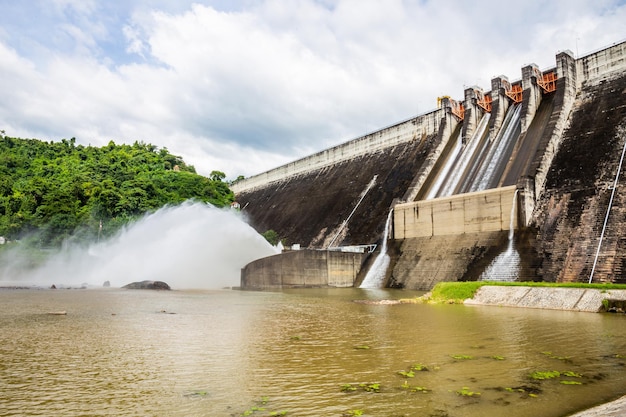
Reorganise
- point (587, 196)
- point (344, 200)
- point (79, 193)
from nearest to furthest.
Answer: point (587, 196), point (344, 200), point (79, 193)

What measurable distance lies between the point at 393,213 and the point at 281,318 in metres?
18.8

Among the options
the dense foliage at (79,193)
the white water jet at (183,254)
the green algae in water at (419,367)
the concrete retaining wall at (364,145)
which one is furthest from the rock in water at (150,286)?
the concrete retaining wall at (364,145)

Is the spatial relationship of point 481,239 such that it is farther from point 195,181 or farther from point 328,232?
point 195,181

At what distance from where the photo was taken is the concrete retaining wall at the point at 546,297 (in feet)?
43.0

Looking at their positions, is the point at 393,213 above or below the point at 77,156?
below

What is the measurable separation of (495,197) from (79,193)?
37243mm

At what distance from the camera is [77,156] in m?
67.8

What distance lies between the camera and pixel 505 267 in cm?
2170

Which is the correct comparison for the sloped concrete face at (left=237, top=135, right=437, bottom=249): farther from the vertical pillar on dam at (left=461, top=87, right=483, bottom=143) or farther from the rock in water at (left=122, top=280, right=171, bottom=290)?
Result: the rock in water at (left=122, top=280, right=171, bottom=290)

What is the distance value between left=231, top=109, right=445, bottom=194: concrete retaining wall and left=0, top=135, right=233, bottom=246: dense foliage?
796 centimetres

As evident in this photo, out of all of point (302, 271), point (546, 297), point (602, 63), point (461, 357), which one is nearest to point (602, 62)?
point (602, 63)

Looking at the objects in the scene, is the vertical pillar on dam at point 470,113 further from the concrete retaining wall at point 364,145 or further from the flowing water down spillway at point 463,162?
the concrete retaining wall at point 364,145

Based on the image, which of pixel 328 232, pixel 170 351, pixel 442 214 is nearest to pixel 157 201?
pixel 328 232

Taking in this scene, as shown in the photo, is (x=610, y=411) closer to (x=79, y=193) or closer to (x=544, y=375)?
(x=544, y=375)
